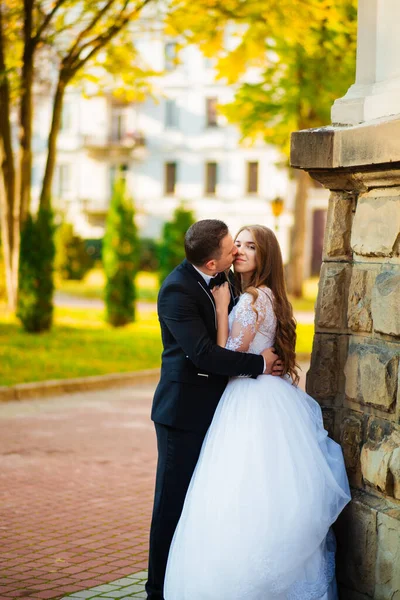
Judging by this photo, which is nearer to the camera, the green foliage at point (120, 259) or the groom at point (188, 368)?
the groom at point (188, 368)

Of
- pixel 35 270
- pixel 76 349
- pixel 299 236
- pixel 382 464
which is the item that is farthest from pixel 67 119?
pixel 382 464

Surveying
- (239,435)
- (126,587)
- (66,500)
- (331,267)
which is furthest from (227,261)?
(66,500)

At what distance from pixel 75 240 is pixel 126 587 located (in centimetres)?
3481

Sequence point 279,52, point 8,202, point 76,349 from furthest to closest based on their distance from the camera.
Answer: point 279,52
point 8,202
point 76,349

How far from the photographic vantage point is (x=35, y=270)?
19.3 metres

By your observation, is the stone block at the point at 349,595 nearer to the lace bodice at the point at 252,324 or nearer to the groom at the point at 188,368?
the groom at the point at 188,368

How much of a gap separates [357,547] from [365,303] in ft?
3.92

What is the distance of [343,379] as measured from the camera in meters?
5.23

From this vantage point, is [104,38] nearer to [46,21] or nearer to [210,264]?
[46,21]

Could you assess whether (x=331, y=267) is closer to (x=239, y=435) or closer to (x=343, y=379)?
(x=343, y=379)

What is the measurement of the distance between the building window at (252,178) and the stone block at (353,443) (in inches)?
1959

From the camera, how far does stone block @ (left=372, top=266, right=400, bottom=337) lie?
4.66 metres

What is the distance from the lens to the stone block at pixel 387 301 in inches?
183

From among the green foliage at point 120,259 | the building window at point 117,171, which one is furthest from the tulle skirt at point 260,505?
the building window at point 117,171
